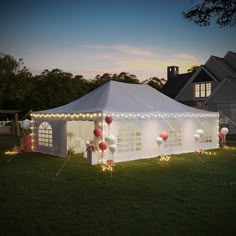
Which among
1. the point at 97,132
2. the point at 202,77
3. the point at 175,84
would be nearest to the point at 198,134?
the point at 97,132

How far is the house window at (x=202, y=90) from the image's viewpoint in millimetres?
28031

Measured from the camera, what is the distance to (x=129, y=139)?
39.0 feet

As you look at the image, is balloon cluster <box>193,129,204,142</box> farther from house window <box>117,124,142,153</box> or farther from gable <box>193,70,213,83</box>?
gable <box>193,70,213,83</box>

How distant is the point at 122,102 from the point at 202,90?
18.0m

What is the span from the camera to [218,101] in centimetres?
2545

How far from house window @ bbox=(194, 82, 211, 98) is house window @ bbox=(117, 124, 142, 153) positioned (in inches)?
702

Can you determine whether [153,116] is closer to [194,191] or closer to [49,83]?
[194,191]

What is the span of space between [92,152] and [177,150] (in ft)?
15.8

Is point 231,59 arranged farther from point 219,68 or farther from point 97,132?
point 97,132

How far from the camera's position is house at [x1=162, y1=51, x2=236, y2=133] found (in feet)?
80.8

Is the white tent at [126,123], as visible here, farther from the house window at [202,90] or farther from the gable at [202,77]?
the gable at [202,77]

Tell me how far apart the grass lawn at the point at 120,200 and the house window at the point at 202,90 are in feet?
61.1

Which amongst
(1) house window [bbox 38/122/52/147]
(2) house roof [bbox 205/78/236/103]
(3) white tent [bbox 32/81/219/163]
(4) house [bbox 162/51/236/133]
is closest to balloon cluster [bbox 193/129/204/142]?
(3) white tent [bbox 32/81/219/163]

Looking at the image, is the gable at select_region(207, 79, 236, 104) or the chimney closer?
the gable at select_region(207, 79, 236, 104)
